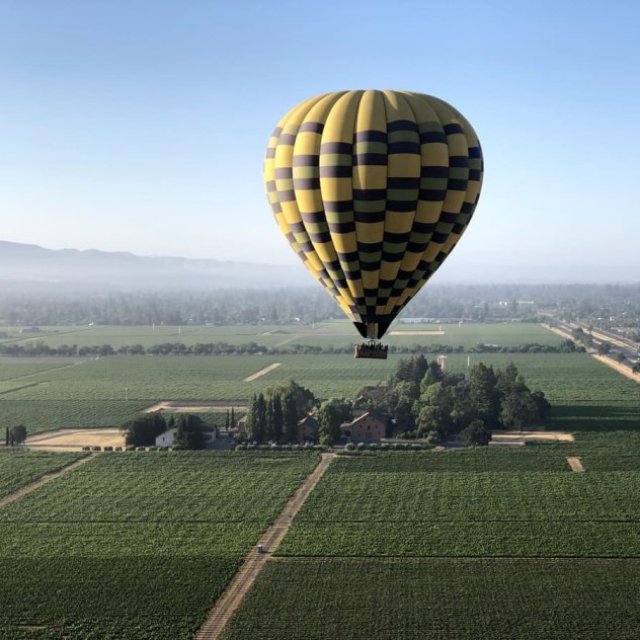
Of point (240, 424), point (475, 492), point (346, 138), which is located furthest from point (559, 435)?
point (346, 138)

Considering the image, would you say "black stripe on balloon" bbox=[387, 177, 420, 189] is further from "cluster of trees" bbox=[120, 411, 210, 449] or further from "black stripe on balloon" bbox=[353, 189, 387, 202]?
"cluster of trees" bbox=[120, 411, 210, 449]

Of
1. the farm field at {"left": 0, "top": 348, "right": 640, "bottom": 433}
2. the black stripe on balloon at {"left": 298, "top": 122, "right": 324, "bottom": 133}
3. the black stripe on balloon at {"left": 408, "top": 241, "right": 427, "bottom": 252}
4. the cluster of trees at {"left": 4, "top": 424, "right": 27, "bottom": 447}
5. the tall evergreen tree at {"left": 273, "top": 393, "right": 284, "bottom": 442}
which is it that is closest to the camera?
the black stripe on balloon at {"left": 298, "top": 122, "right": 324, "bottom": 133}

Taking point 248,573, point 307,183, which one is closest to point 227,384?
point 248,573

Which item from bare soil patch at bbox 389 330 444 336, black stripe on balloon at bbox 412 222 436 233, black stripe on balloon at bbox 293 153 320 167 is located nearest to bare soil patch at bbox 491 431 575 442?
black stripe on balloon at bbox 412 222 436 233

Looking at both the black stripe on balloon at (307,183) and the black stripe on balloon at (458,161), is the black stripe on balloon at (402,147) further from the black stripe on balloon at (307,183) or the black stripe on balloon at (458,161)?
the black stripe on balloon at (307,183)

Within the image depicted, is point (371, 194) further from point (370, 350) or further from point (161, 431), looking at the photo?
point (161, 431)

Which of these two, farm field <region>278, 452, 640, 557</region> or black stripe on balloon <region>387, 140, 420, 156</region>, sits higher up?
black stripe on balloon <region>387, 140, 420, 156</region>
